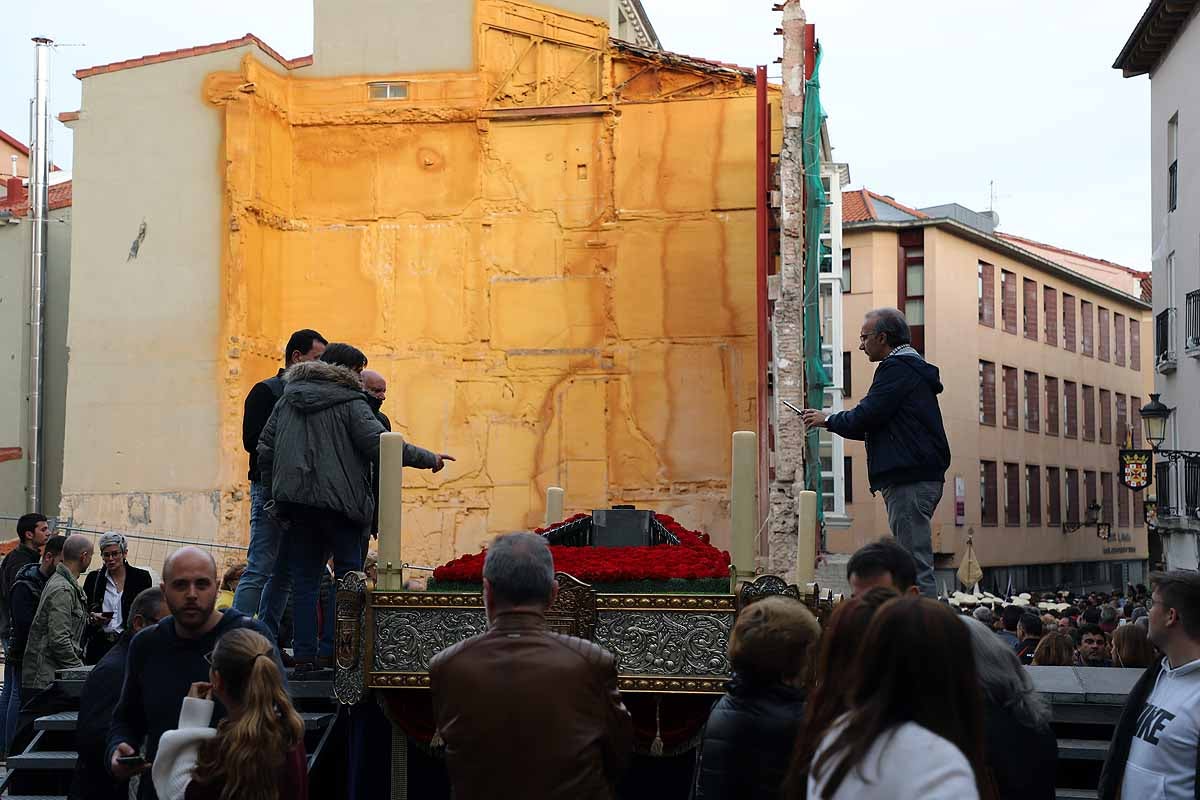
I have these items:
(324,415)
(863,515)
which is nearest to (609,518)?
(324,415)

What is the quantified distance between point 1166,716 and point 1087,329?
156 ft

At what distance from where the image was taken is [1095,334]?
50281 millimetres

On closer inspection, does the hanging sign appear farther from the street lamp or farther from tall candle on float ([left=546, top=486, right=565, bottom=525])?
tall candle on float ([left=546, top=486, right=565, bottom=525])

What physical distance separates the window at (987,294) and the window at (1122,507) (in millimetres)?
12818

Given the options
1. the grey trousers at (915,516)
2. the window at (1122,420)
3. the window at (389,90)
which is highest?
the window at (389,90)

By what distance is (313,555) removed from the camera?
757cm

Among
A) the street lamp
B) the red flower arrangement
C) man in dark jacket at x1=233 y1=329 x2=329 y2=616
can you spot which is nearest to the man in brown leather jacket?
the red flower arrangement

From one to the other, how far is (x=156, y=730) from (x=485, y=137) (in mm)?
18970

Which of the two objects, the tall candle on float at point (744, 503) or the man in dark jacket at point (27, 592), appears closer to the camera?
the tall candle on float at point (744, 503)

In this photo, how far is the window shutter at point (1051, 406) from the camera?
155 ft

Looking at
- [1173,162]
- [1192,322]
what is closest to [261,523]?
[1192,322]

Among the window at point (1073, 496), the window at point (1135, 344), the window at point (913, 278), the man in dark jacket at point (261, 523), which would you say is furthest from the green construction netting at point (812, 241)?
the window at point (1135, 344)

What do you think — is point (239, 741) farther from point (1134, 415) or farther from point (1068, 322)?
point (1134, 415)

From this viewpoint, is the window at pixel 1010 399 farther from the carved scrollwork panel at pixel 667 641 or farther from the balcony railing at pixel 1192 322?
the carved scrollwork panel at pixel 667 641
